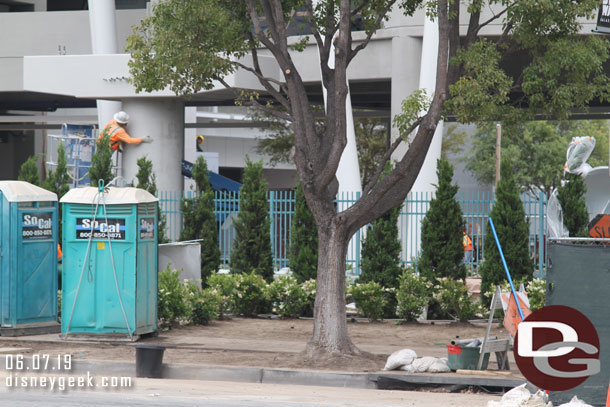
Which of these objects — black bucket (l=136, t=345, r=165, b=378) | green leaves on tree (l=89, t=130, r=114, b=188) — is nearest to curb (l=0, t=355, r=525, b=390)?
black bucket (l=136, t=345, r=165, b=378)

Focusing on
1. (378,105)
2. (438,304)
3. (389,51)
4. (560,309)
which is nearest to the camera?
(560,309)

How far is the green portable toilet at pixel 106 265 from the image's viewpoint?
45.6 feet

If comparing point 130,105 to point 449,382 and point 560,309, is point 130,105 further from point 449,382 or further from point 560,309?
point 560,309

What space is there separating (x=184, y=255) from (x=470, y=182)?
160 feet

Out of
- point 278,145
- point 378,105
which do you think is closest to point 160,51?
point 378,105

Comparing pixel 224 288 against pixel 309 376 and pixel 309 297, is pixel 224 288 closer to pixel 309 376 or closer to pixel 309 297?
pixel 309 297

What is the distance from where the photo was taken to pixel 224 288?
17.5 metres

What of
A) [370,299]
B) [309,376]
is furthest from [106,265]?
[370,299]

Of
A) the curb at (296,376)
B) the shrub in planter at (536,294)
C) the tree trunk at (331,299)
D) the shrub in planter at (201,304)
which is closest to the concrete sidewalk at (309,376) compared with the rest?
the curb at (296,376)

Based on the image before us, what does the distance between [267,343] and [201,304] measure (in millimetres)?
2252

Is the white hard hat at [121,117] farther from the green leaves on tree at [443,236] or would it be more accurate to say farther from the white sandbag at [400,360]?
the white sandbag at [400,360]

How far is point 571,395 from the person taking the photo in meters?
8.95

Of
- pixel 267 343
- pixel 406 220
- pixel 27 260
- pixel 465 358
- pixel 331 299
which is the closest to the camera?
pixel 465 358

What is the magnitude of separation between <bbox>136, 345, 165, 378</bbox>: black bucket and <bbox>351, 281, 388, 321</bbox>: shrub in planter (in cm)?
609
